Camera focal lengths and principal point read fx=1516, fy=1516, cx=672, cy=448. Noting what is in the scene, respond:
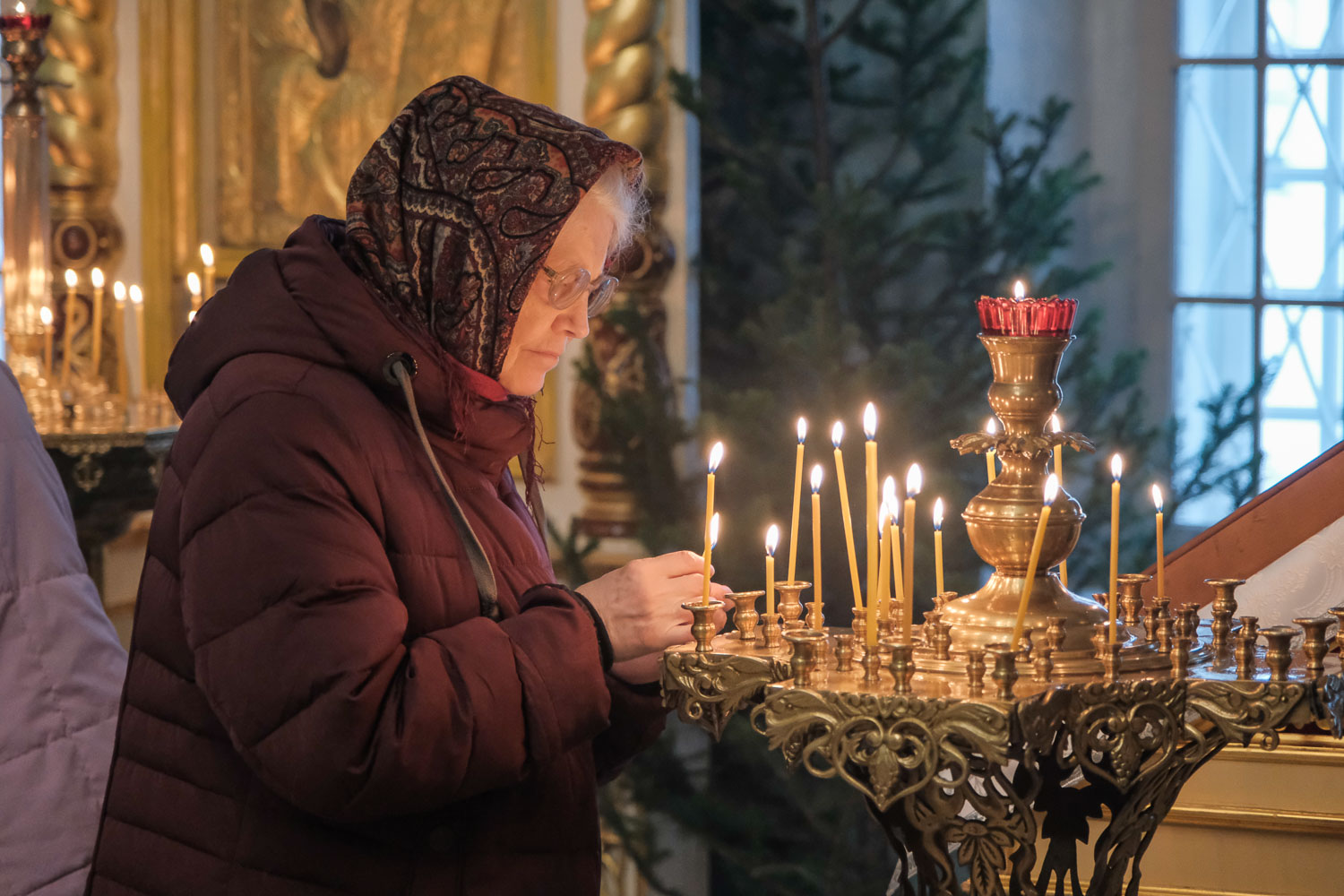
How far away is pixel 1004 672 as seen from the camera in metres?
1.14

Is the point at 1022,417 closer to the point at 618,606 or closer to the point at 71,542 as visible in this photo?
the point at 618,606

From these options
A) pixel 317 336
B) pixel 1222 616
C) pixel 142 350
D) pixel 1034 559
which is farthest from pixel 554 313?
pixel 142 350

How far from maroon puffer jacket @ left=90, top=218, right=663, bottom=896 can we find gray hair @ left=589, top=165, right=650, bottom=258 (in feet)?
0.78

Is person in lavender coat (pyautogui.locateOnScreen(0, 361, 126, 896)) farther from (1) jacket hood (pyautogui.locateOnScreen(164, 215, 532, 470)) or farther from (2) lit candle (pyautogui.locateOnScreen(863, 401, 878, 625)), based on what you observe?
(2) lit candle (pyautogui.locateOnScreen(863, 401, 878, 625))

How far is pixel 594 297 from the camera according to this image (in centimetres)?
170

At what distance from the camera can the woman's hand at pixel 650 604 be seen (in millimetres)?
1518

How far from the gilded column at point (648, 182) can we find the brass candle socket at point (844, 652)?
8.29 feet

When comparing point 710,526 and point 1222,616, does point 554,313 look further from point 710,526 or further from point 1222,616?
point 1222,616

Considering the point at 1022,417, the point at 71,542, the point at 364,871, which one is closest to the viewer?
the point at 1022,417

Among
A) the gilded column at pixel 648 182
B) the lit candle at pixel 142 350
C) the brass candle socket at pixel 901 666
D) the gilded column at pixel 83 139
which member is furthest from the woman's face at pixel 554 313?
the gilded column at pixel 83 139

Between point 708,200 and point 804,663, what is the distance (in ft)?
10.2

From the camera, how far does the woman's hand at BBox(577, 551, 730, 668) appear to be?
152cm

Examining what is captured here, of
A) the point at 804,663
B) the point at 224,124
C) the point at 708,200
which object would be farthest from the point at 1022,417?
the point at 224,124

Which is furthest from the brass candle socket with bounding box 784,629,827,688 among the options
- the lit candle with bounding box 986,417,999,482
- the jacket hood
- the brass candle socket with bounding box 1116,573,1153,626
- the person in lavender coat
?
the person in lavender coat
